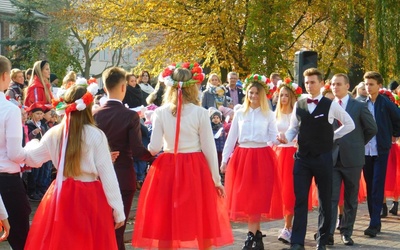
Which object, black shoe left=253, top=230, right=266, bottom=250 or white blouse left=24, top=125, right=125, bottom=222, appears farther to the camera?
black shoe left=253, top=230, right=266, bottom=250

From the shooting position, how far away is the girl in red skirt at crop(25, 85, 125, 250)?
653 cm

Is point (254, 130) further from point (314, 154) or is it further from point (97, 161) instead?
point (97, 161)

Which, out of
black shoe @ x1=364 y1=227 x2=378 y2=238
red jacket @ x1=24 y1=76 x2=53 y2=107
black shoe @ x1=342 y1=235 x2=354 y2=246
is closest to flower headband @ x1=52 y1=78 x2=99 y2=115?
black shoe @ x1=342 y1=235 x2=354 y2=246

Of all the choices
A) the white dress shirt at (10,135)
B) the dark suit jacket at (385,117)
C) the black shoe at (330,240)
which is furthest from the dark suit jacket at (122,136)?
the dark suit jacket at (385,117)

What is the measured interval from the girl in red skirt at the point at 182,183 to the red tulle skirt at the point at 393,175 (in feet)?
18.0

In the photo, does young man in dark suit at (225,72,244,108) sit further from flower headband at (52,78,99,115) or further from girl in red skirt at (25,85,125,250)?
girl in red skirt at (25,85,125,250)

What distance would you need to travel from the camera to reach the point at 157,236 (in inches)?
327

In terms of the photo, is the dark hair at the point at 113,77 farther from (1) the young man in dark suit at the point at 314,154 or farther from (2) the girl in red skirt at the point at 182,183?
(1) the young man in dark suit at the point at 314,154

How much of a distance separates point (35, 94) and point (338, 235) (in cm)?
552

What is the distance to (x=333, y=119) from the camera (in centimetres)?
A: 959

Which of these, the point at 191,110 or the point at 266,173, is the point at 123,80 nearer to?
the point at 191,110

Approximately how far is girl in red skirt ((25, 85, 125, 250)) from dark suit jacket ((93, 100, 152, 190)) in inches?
36.0

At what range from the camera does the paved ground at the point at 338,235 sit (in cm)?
1017

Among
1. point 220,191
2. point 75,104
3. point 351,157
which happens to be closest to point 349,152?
point 351,157
